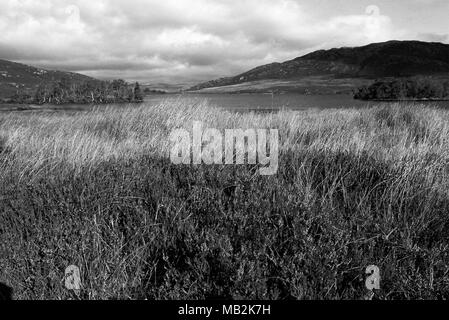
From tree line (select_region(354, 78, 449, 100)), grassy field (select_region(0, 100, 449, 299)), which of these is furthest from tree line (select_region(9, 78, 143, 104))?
grassy field (select_region(0, 100, 449, 299))

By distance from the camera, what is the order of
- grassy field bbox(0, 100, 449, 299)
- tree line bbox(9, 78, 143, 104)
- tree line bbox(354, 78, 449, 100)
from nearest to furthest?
1. grassy field bbox(0, 100, 449, 299)
2. tree line bbox(354, 78, 449, 100)
3. tree line bbox(9, 78, 143, 104)

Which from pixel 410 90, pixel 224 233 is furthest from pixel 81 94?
pixel 224 233

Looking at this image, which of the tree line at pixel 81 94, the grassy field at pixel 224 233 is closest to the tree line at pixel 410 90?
the tree line at pixel 81 94

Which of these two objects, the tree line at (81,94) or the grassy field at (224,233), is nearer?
the grassy field at (224,233)

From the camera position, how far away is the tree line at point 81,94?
81688 mm

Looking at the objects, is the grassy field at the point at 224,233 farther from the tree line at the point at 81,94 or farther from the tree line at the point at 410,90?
the tree line at the point at 410,90

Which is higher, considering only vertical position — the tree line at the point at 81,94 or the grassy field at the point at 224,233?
the tree line at the point at 81,94

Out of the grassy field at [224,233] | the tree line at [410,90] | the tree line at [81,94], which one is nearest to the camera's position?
the grassy field at [224,233]

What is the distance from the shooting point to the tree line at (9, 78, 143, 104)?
268ft

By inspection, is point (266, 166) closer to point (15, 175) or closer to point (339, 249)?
point (339, 249)

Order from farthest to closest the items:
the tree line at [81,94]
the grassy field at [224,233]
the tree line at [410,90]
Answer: the tree line at [81,94] → the tree line at [410,90] → the grassy field at [224,233]

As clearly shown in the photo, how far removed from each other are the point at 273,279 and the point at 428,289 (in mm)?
945

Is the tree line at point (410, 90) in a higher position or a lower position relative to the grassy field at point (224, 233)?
higher

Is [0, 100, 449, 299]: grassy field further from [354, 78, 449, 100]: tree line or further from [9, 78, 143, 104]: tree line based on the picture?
[354, 78, 449, 100]: tree line
